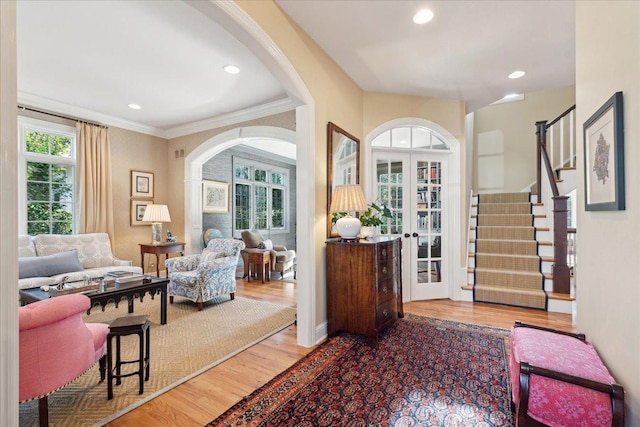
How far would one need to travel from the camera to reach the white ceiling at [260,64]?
2.45 metres

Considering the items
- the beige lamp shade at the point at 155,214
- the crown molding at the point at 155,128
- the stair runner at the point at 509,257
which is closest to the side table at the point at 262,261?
the beige lamp shade at the point at 155,214

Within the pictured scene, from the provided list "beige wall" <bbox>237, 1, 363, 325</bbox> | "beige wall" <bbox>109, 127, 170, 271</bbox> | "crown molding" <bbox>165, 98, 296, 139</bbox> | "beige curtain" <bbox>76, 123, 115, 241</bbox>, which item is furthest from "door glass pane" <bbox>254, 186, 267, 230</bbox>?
"beige wall" <bbox>237, 1, 363, 325</bbox>

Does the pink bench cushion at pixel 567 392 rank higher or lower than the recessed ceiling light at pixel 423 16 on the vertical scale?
lower

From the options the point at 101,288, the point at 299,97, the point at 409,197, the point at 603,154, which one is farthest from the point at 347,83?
the point at 101,288

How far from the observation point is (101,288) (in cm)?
282

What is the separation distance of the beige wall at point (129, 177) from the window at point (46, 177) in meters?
0.59

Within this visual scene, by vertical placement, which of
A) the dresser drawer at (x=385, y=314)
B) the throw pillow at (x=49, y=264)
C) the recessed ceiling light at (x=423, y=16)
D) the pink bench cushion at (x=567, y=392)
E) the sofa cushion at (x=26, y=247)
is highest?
the recessed ceiling light at (x=423, y=16)

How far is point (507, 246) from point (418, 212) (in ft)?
5.29

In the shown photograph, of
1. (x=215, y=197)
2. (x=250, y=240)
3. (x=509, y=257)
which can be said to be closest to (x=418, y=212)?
(x=509, y=257)

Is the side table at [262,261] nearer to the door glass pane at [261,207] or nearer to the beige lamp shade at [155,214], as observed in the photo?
the beige lamp shade at [155,214]

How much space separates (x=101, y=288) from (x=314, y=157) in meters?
2.42

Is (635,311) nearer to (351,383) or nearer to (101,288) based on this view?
(351,383)

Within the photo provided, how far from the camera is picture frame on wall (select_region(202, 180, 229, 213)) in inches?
247

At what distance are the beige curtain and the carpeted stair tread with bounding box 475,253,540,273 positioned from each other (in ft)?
20.2
